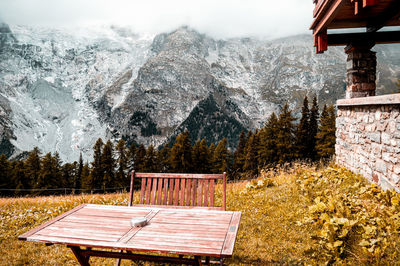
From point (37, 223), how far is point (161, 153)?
45673 millimetres

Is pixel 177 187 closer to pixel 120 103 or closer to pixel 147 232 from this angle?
pixel 147 232

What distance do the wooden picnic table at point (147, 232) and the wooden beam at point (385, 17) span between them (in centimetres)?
671

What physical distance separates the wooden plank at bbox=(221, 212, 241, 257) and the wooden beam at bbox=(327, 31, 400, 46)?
7.01m

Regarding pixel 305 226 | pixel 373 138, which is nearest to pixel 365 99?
pixel 373 138

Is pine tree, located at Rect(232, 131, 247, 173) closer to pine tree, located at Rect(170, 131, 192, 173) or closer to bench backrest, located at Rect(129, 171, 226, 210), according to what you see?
pine tree, located at Rect(170, 131, 192, 173)

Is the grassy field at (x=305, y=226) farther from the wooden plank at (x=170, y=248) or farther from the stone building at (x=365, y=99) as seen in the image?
the wooden plank at (x=170, y=248)

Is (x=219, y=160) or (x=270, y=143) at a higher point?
(x=270, y=143)

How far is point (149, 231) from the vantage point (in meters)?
3.33

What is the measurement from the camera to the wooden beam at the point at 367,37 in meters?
7.94

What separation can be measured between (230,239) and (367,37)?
7907mm

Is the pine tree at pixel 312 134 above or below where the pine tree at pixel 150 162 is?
above

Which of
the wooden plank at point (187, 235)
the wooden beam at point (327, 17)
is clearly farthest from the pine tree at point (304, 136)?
the wooden plank at point (187, 235)

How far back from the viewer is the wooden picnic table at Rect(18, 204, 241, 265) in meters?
2.88

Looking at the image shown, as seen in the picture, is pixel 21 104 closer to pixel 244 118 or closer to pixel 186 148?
pixel 244 118
